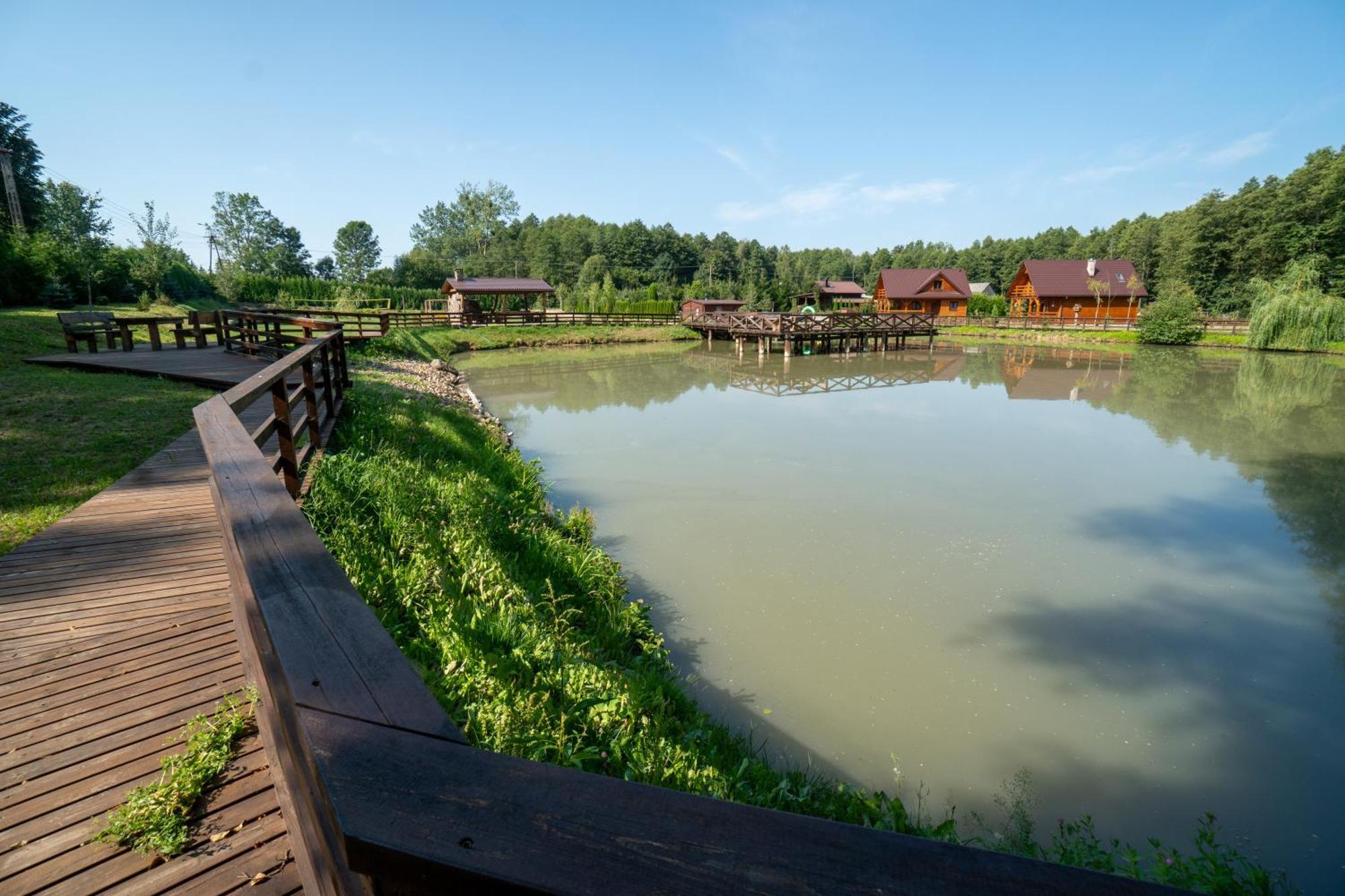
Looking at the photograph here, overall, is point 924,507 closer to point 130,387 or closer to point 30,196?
point 130,387

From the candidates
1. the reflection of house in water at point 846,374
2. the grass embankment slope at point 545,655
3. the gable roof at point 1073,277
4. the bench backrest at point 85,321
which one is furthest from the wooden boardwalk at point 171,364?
the gable roof at point 1073,277

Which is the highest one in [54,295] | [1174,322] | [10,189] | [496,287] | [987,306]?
[10,189]

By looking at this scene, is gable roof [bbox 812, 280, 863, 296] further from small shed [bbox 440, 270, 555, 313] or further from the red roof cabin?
small shed [bbox 440, 270, 555, 313]

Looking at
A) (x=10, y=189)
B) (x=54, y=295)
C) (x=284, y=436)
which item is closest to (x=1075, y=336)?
(x=284, y=436)

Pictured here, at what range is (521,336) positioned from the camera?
34438mm

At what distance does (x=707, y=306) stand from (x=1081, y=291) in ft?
94.2

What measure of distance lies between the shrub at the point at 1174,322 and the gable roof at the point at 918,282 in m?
19.1

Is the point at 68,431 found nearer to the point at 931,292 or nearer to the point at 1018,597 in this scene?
the point at 1018,597

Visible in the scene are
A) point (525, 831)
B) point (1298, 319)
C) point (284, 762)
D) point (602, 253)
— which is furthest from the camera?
point (602, 253)

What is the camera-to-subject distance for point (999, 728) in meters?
4.63

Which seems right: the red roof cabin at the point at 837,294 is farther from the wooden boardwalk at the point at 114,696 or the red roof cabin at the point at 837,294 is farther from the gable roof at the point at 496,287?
the wooden boardwalk at the point at 114,696

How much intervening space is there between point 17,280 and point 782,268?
93.3 meters

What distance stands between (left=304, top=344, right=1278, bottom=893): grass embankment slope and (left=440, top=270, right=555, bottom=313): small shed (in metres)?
38.1

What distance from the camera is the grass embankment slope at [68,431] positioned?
16.9 ft
